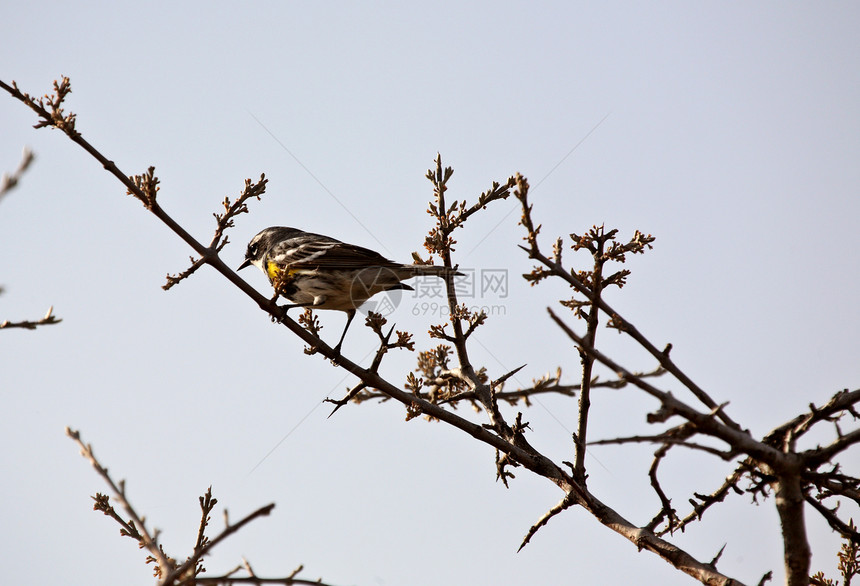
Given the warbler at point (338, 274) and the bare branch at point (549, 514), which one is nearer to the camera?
the bare branch at point (549, 514)

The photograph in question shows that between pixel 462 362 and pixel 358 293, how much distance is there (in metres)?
2.61

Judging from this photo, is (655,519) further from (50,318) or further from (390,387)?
(50,318)

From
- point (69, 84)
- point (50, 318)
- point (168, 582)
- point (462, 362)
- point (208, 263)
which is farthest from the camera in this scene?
point (462, 362)

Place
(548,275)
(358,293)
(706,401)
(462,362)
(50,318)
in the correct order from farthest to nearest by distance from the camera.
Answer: (358,293), (462,362), (548,275), (706,401), (50,318)

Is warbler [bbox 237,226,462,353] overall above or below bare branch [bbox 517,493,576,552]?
above

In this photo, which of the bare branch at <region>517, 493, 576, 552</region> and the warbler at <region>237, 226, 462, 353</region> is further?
the warbler at <region>237, 226, 462, 353</region>

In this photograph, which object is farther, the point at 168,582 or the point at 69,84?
the point at 69,84

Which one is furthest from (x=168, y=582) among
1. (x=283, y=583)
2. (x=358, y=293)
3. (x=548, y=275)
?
(x=358, y=293)

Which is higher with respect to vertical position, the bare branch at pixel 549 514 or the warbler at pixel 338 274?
the warbler at pixel 338 274

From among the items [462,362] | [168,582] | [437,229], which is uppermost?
[437,229]

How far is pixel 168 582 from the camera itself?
2.19 m

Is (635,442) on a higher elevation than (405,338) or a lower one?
lower

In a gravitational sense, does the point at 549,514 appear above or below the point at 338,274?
below

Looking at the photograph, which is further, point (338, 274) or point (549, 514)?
point (338, 274)
